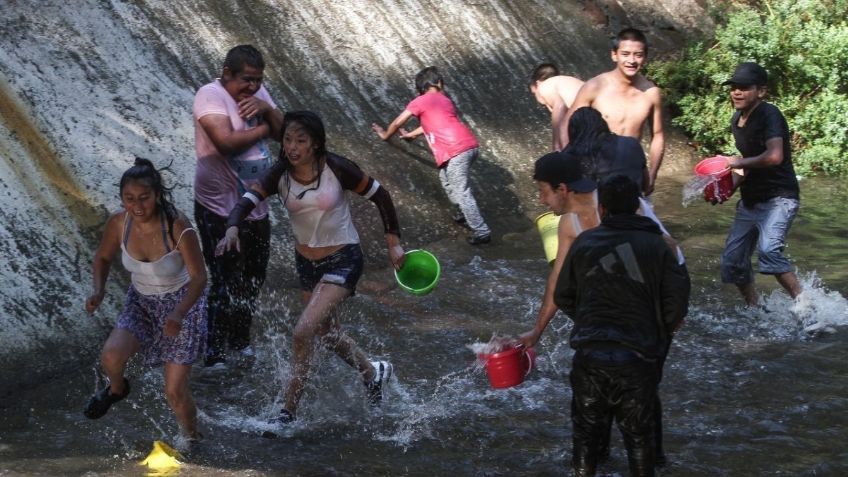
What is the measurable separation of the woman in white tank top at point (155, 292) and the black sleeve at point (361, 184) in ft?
2.99

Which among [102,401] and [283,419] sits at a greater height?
[102,401]

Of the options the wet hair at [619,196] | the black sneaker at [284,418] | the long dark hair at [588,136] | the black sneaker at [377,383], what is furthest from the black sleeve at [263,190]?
the wet hair at [619,196]

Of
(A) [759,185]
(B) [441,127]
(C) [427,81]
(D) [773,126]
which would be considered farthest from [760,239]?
(C) [427,81]

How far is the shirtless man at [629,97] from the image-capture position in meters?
7.64

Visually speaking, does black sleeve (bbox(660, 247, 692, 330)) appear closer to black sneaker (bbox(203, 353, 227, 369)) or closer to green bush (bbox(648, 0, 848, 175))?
black sneaker (bbox(203, 353, 227, 369))

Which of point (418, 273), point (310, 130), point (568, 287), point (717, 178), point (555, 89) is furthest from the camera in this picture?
point (555, 89)

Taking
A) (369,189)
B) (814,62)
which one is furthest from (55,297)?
(814,62)

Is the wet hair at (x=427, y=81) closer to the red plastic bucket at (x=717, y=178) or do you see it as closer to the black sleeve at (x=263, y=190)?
the red plastic bucket at (x=717, y=178)

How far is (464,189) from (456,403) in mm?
3799

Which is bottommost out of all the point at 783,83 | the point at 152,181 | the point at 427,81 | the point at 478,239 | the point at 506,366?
the point at 783,83

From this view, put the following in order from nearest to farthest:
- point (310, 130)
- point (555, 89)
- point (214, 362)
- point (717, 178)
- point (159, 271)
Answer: point (159, 271), point (310, 130), point (214, 362), point (717, 178), point (555, 89)

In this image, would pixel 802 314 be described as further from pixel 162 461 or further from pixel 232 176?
pixel 162 461

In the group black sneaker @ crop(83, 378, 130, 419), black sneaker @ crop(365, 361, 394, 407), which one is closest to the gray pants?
black sneaker @ crop(365, 361, 394, 407)

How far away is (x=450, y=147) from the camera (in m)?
10.1
